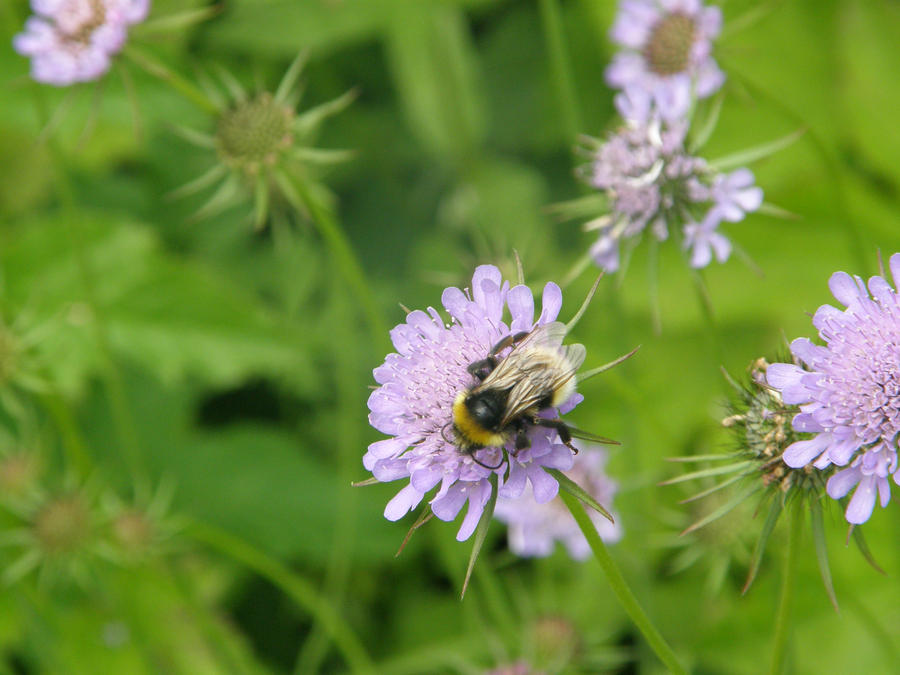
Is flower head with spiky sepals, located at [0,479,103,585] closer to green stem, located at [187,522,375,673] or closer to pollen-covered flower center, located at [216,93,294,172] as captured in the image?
green stem, located at [187,522,375,673]

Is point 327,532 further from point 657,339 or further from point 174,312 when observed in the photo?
point 657,339

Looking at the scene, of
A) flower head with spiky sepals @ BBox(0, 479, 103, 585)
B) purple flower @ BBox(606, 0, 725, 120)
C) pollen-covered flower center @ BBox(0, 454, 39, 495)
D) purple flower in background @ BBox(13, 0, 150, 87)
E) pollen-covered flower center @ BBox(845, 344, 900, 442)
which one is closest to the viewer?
pollen-covered flower center @ BBox(845, 344, 900, 442)

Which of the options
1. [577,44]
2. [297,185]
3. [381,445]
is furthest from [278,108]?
[577,44]

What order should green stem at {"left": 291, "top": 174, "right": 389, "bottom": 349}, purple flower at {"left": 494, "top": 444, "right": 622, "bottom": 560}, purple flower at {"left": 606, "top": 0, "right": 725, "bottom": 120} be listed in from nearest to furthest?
1. green stem at {"left": 291, "top": 174, "right": 389, "bottom": 349}
2. purple flower at {"left": 606, "top": 0, "right": 725, "bottom": 120}
3. purple flower at {"left": 494, "top": 444, "right": 622, "bottom": 560}

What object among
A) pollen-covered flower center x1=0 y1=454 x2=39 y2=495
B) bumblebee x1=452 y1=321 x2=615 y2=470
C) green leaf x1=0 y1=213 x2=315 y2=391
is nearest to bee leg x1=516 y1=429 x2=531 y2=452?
bumblebee x1=452 y1=321 x2=615 y2=470

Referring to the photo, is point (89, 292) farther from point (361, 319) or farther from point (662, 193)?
point (662, 193)

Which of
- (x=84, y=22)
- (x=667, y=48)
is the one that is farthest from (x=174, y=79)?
(x=667, y=48)

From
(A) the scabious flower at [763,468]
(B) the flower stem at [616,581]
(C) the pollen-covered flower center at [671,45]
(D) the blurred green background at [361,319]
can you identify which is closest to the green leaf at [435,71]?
(D) the blurred green background at [361,319]
